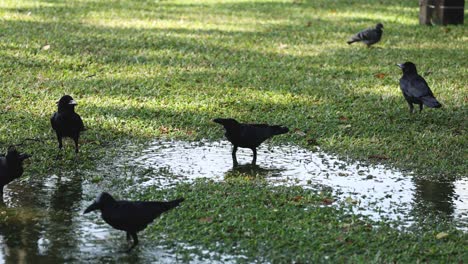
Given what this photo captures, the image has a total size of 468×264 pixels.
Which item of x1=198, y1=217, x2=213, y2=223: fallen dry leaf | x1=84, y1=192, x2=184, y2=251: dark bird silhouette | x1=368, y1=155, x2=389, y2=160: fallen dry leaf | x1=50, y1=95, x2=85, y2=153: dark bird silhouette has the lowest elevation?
x1=198, y1=217, x2=213, y2=223: fallen dry leaf

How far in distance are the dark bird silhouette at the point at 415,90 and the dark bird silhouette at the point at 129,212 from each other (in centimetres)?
486

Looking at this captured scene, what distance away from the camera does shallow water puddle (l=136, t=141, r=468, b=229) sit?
738 centimetres

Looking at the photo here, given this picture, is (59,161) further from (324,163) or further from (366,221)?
(366,221)

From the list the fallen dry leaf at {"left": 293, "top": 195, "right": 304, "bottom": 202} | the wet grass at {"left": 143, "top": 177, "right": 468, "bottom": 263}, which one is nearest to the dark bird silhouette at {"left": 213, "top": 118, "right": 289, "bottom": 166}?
the wet grass at {"left": 143, "top": 177, "right": 468, "bottom": 263}

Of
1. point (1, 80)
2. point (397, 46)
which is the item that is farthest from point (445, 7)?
point (1, 80)

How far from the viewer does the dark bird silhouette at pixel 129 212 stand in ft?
20.2

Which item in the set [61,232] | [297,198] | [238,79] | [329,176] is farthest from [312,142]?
[61,232]

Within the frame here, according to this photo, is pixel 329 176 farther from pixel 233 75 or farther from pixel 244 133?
pixel 233 75

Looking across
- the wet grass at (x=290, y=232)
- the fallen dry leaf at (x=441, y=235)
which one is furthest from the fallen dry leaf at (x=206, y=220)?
the fallen dry leaf at (x=441, y=235)

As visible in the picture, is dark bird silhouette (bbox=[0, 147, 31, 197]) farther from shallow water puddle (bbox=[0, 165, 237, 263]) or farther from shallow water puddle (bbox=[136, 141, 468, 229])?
shallow water puddle (bbox=[136, 141, 468, 229])

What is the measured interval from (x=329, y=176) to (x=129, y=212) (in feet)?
8.95

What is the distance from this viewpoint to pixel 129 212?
242 inches

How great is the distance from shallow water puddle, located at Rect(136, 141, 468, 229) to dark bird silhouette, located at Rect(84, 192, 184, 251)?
5.60ft

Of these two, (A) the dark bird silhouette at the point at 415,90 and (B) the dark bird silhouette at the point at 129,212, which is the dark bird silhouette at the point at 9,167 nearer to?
(B) the dark bird silhouette at the point at 129,212
